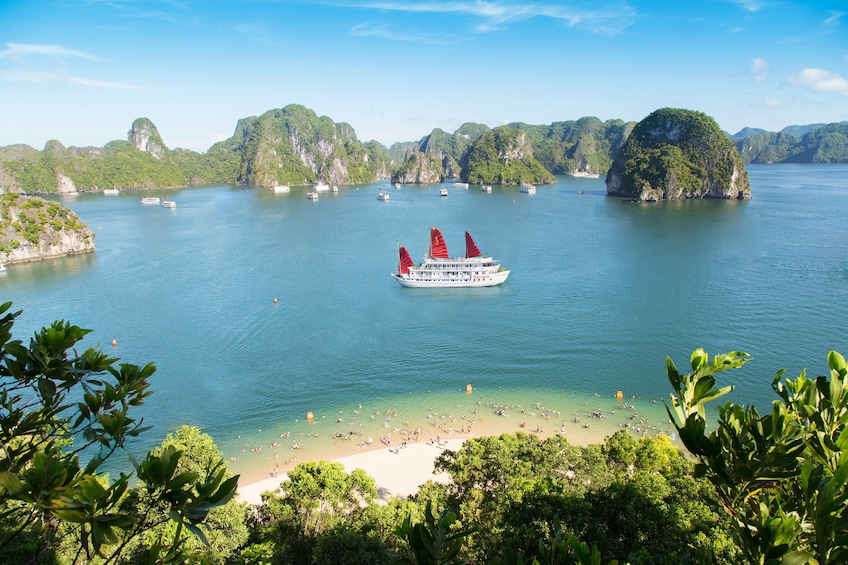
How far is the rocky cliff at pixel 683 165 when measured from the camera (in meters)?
118

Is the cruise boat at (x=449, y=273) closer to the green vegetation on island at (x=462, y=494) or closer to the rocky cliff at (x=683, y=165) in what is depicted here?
the green vegetation on island at (x=462, y=494)

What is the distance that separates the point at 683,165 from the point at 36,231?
132153 mm

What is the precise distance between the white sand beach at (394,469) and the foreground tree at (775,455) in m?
18.1

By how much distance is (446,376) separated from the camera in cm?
3228

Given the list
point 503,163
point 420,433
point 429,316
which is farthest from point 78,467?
point 503,163

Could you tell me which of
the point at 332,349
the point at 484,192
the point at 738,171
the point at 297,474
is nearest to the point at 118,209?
the point at 484,192

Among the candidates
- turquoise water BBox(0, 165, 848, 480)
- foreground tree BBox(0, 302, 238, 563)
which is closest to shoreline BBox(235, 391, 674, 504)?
turquoise water BBox(0, 165, 848, 480)

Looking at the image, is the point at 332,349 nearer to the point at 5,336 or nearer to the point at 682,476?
the point at 682,476

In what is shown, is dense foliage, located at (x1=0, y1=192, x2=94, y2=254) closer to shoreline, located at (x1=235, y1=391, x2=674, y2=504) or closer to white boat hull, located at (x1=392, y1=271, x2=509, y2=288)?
white boat hull, located at (x1=392, y1=271, x2=509, y2=288)

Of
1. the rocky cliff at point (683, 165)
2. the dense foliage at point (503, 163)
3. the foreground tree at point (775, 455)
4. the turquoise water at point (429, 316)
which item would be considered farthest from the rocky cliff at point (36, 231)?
the dense foliage at point (503, 163)

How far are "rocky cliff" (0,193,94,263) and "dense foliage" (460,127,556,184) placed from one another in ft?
464

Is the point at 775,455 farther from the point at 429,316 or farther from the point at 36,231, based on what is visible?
the point at 36,231

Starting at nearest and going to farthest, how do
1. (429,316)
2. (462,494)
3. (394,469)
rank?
(462,494) < (394,469) < (429,316)

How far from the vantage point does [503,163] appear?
191625 millimetres
